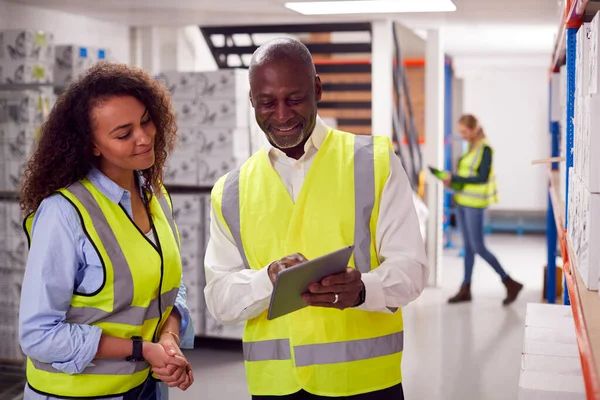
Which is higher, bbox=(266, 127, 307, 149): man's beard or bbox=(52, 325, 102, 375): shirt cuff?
bbox=(266, 127, 307, 149): man's beard

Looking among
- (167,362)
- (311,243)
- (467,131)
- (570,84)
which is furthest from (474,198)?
(167,362)

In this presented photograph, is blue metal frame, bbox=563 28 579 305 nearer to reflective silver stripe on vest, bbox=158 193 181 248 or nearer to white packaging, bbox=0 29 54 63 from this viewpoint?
reflective silver stripe on vest, bbox=158 193 181 248

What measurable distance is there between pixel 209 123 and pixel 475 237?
3004 mm

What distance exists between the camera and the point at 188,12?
6.22 m

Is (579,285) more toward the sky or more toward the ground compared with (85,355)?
more toward the sky

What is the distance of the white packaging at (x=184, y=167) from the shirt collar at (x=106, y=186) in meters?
3.48

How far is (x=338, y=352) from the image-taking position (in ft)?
6.41

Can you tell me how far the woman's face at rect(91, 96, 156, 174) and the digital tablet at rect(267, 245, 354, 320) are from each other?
590 millimetres

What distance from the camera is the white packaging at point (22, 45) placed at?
4.77 meters

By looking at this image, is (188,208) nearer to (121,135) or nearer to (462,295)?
(462,295)

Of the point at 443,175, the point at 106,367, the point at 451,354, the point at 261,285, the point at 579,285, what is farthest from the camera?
the point at 443,175

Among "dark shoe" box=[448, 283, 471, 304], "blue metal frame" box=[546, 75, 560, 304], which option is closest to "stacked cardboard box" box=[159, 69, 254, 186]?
"blue metal frame" box=[546, 75, 560, 304]

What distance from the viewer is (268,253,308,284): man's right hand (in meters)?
1.80

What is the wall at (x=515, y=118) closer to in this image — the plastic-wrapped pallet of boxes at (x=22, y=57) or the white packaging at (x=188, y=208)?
the white packaging at (x=188, y=208)
